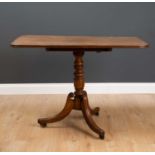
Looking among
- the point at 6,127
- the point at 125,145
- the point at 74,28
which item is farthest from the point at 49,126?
the point at 74,28

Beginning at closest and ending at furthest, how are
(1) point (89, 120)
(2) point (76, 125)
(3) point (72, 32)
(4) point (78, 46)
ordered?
1. (4) point (78, 46)
2. (1) point (89, 120)
3. (2) point (76, 125)
4. (3) point (72, 32)

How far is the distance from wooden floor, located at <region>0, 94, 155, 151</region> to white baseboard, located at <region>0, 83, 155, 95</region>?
0.09 metres

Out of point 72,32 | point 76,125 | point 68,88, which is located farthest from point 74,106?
point 72,32

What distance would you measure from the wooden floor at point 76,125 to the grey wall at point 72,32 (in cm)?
24

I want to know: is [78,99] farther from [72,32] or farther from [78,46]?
[72,32]

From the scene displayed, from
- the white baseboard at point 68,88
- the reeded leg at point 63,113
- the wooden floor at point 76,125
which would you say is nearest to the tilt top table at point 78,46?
the reeded leg at point 63,113

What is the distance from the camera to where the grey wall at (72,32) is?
291cm

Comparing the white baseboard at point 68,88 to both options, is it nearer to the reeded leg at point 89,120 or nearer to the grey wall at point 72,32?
the grey wall at point 72,32

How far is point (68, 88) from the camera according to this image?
3045 millimetres

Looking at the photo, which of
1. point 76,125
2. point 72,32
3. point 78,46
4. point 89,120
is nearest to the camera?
point 78,46

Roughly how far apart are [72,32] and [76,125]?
42.0 inches

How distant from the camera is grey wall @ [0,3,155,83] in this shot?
291 cm

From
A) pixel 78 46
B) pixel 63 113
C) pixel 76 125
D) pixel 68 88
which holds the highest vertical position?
pixel 78 46

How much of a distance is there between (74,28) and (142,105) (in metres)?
0.98
